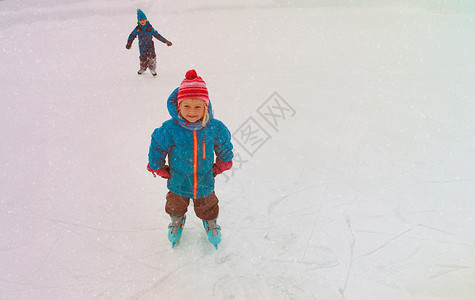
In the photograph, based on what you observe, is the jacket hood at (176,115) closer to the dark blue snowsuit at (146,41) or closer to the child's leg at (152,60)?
the dark blue snowsuit at (146,41)

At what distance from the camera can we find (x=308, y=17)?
9930mm

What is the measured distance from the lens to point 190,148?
2500 millimetres

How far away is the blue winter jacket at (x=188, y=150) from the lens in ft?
8.09

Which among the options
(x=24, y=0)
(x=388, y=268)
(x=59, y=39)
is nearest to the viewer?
(x=388, y=268)

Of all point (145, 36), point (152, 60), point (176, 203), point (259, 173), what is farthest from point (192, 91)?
point (152, 60)

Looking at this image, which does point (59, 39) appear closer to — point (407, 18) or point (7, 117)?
point (7, 117)

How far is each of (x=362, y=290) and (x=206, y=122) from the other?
67.7 inches

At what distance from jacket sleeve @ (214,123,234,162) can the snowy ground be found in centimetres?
83

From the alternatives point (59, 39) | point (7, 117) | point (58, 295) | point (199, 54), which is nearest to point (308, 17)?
point (199, 54)

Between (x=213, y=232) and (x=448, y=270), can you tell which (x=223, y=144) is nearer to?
(x=213, y=232)

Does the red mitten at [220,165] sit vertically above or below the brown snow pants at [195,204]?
above

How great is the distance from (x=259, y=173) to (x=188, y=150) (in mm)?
1610

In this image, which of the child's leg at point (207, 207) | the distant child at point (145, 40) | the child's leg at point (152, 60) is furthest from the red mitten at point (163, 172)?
the child's leg at point (152, 60)

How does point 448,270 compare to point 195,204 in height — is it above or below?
below
